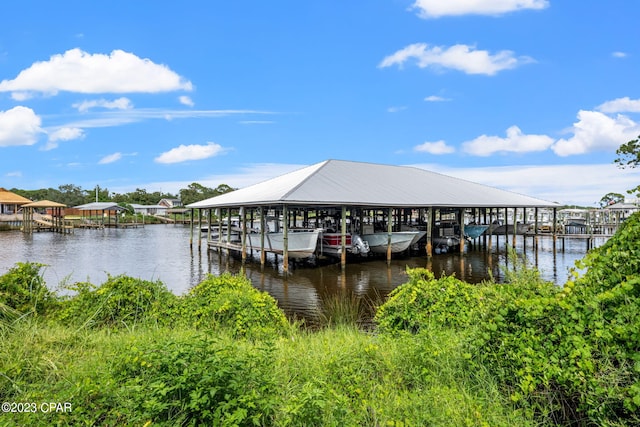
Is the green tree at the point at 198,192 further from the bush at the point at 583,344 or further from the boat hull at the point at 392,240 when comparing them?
the bush at the point at 583,344

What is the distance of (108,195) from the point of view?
96.1 metres

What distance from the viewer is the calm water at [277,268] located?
50.5 ft

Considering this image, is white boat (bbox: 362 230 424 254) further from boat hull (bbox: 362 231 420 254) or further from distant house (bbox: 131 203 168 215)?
distant house (bbox: 131 203 168 215)

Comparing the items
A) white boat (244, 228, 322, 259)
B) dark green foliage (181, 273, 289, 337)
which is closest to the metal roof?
white boat (244, 228, 322, 259)

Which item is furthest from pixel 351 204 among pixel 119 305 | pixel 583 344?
pixel 583 344

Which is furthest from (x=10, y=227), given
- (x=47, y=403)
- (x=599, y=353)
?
(x=599, y=353)

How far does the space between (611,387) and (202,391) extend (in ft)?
10.3

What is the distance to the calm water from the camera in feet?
50.5

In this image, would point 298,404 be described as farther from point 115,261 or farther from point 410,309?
point 115,261

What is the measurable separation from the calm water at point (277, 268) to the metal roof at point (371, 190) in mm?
3239

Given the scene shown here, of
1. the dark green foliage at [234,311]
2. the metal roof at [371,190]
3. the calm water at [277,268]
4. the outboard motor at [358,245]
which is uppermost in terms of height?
the metal roof at [371,190]

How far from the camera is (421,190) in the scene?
27.3m

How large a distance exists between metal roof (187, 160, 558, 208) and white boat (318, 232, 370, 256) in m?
2.36

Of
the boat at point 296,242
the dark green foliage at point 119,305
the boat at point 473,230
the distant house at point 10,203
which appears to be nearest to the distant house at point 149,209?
the distant house at point 10,203
